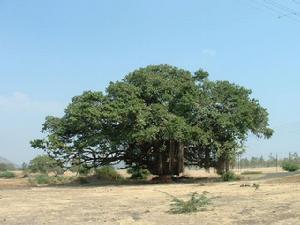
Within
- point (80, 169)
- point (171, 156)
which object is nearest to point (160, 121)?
point (171, 156)

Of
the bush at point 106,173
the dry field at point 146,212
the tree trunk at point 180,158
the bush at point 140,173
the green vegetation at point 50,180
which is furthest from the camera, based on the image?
the bush at point 106,173

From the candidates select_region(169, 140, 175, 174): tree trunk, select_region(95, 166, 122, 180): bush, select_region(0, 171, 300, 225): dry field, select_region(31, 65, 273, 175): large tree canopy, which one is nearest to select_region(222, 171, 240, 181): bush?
select_region(31, 65, 273, 175): large tree canopy

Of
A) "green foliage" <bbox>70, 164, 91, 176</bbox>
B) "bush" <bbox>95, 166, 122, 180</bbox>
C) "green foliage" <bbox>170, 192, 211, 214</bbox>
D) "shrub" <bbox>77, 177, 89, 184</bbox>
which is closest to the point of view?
"green foliage" <bbox>170, 192, 211, 214</bbox>

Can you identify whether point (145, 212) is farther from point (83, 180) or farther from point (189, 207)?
point (83, 180)

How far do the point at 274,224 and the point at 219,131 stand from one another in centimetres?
2119

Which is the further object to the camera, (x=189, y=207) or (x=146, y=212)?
(x=146, y=212)

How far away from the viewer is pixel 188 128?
101 ft

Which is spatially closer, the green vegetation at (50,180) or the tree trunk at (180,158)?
the tree trunk at (180,158)

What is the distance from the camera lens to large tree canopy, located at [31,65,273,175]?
102 ft

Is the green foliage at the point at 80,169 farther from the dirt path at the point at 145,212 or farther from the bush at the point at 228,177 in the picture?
the dirt path at the point at 145,212

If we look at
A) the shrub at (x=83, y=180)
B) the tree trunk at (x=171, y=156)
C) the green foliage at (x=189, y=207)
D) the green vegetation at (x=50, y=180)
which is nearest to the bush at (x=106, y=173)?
the shrub at (x=83, y=180)

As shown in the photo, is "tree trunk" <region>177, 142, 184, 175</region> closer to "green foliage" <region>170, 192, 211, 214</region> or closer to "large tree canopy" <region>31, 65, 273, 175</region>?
"large tree canopy" <region>31, 65, 273, 175</region>

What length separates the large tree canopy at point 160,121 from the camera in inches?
1220

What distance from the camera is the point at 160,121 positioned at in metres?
31.2
